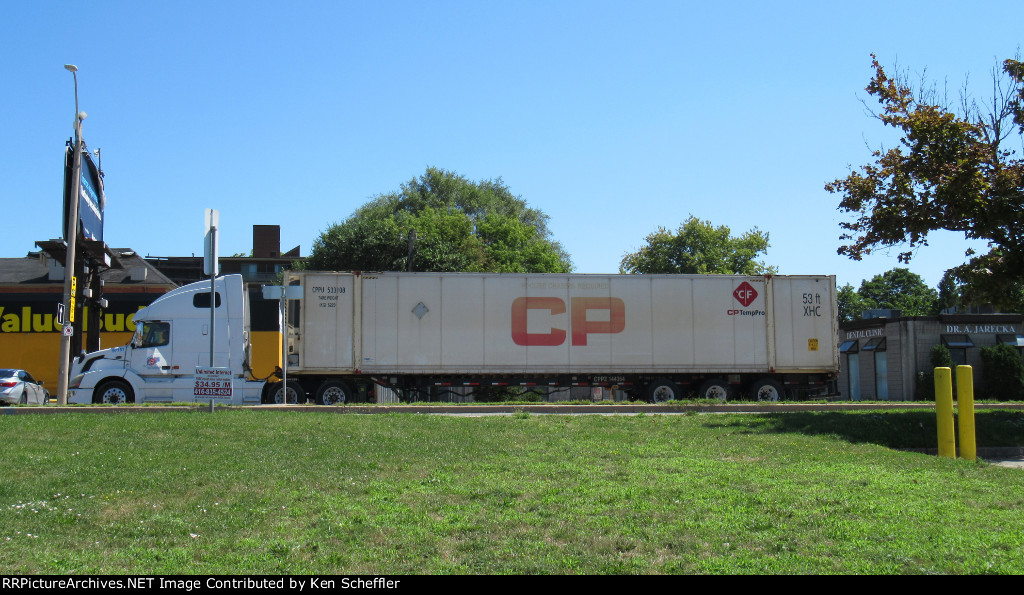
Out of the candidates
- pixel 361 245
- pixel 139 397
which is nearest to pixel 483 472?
pixel 139 397

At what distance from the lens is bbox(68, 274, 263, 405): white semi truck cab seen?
19609 millimetres

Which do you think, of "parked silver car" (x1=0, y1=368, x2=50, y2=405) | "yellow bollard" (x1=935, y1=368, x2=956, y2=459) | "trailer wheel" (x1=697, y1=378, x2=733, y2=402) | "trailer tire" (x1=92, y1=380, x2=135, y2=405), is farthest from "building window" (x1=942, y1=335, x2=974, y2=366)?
"parked silver car" (x1=0, y1=368, x2=50, y2=405)

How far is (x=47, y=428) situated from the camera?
35.6ft

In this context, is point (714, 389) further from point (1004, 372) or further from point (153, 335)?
point (153, 335)

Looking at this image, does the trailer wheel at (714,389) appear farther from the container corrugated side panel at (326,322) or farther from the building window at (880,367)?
the building window at (880,367)

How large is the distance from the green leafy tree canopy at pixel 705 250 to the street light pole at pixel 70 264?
49.1 m

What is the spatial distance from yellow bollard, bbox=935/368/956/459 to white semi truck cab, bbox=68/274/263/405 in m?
15.1

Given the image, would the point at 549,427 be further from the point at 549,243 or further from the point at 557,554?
the point at 549,243

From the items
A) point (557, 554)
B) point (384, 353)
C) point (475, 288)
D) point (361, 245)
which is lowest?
point (557, 554)

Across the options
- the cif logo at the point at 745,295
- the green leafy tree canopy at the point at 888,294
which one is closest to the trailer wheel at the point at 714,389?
the cif logo at the point at 745,295

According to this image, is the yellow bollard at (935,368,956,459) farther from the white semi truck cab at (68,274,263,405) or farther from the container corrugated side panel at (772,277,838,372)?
the white semi truck cab at (68,274,263,405)

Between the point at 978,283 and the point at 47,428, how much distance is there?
14.9 metres

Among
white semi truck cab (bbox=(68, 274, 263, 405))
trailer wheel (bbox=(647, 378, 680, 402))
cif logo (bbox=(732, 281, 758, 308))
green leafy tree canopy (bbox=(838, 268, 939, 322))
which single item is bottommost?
trailer wheel (bbox=(647, 378, 680, 402))

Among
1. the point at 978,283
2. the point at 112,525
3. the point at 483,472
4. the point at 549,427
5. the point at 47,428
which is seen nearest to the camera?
the point at 112,525
